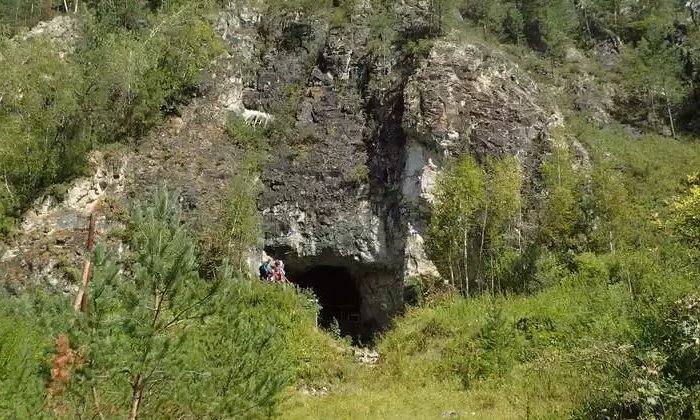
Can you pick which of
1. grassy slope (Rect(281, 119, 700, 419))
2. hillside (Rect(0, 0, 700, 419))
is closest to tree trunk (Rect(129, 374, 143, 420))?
hillside (Rect(0, 0, 700, 419))

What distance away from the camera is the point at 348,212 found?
898 inches

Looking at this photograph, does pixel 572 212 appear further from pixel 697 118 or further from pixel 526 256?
pixel 697 118

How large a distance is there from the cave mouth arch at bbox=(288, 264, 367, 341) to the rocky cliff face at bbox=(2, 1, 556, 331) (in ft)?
1.08

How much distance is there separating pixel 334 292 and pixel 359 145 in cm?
702

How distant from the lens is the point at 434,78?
949 inches

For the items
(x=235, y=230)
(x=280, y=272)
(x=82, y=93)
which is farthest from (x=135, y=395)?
(x=82, y=93)

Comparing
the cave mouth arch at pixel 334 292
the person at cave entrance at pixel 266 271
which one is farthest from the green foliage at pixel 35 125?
the cave mouth arch at pixel 334 292

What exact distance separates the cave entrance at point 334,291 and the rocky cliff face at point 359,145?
374 mm

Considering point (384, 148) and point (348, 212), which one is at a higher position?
point (384, 148)

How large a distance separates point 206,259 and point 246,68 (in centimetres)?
1155

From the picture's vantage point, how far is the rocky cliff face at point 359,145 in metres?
22.3

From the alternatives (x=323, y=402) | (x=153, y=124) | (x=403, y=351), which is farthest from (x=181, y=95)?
(x=323, y=402)

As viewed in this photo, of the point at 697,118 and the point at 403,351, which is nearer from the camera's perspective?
the point at 403,351

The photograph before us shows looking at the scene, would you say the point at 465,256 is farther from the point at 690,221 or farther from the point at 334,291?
the point at 334,291
